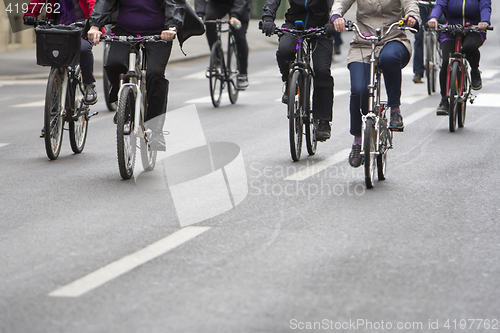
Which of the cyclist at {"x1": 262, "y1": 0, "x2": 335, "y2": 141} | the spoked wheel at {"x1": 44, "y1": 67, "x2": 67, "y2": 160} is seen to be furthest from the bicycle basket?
the cyclist at {"x1": 262, "y1": 0, "x2": 335, "y2": 141}

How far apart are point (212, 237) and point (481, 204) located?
2.11 m

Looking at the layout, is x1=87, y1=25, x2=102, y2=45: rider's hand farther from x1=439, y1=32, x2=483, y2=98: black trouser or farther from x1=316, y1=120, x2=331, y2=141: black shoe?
x1=439, y1=32, x2=483, y2=98: black trouser

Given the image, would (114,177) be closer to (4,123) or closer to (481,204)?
(481,204)

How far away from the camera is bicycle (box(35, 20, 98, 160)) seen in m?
7.36

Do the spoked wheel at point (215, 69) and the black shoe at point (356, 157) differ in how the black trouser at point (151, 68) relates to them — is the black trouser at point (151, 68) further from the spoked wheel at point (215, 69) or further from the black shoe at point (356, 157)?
the spoked wheel at point (215, 69)

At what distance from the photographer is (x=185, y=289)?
4.06 meters

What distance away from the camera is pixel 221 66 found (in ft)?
38.7

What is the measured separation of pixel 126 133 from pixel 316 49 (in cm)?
197

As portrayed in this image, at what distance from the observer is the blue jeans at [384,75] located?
646cm

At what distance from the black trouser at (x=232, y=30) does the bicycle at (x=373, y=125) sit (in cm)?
537

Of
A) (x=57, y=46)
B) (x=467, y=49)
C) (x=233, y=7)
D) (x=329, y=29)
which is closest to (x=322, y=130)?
(x=329, y=29)

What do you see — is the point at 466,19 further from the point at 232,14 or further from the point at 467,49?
the point at 232,14

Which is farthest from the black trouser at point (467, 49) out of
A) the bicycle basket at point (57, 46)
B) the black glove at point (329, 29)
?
the bicycle basket at point (57, 46)

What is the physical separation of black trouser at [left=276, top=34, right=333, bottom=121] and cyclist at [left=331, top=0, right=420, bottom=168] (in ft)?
2.28
